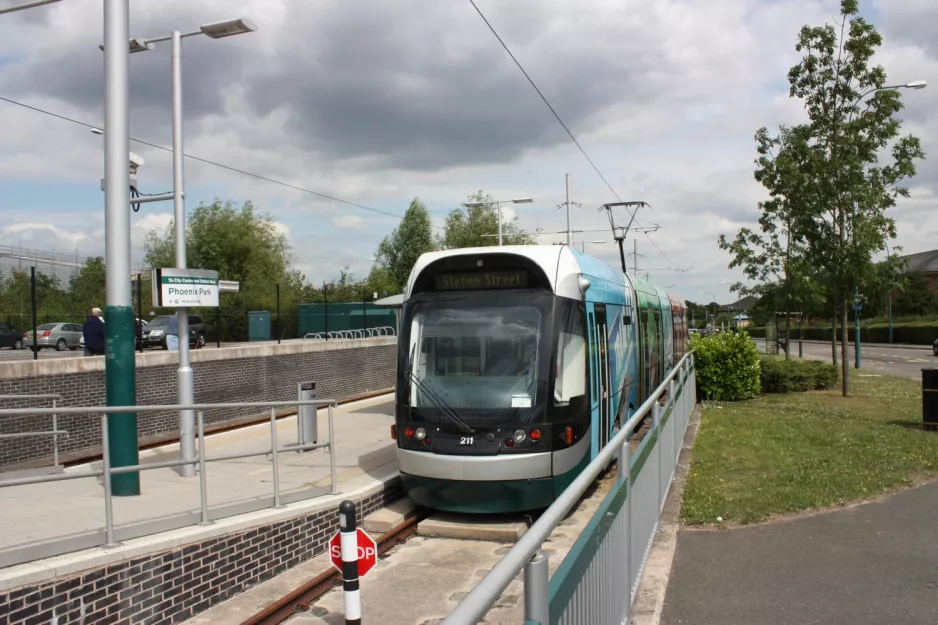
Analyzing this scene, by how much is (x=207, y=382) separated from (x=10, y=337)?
3.48 meters

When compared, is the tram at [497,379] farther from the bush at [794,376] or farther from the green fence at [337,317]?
the bush at [794,376]

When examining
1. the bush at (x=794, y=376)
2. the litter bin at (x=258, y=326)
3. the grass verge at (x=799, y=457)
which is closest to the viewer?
the grass verge at (x=799, y=457)

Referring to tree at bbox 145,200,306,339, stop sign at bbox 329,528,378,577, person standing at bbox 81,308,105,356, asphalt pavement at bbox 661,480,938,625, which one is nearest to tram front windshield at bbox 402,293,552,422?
asphalt pavement at bbox 661,480,938,625

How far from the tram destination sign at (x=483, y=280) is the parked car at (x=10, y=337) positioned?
8.75 meters

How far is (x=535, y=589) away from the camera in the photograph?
7.91 ft

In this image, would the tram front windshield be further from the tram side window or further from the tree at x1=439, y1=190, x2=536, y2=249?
the tree at x1=439, y1=190, x2=536, y2=249

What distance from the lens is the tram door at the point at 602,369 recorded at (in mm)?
8883

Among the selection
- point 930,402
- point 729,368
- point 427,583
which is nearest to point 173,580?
point 427,583

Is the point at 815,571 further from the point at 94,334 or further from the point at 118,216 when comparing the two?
the point at 94,334

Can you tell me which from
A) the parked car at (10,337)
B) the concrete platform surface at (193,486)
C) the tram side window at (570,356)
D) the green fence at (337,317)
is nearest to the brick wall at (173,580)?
the concrete platform surface at (193,486)

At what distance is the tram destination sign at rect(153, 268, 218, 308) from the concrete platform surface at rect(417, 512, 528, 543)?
13.8 ft

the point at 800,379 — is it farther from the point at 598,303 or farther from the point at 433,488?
the point at 433,488

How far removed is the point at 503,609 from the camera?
16.1 ft

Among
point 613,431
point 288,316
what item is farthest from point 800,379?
point 288,316
